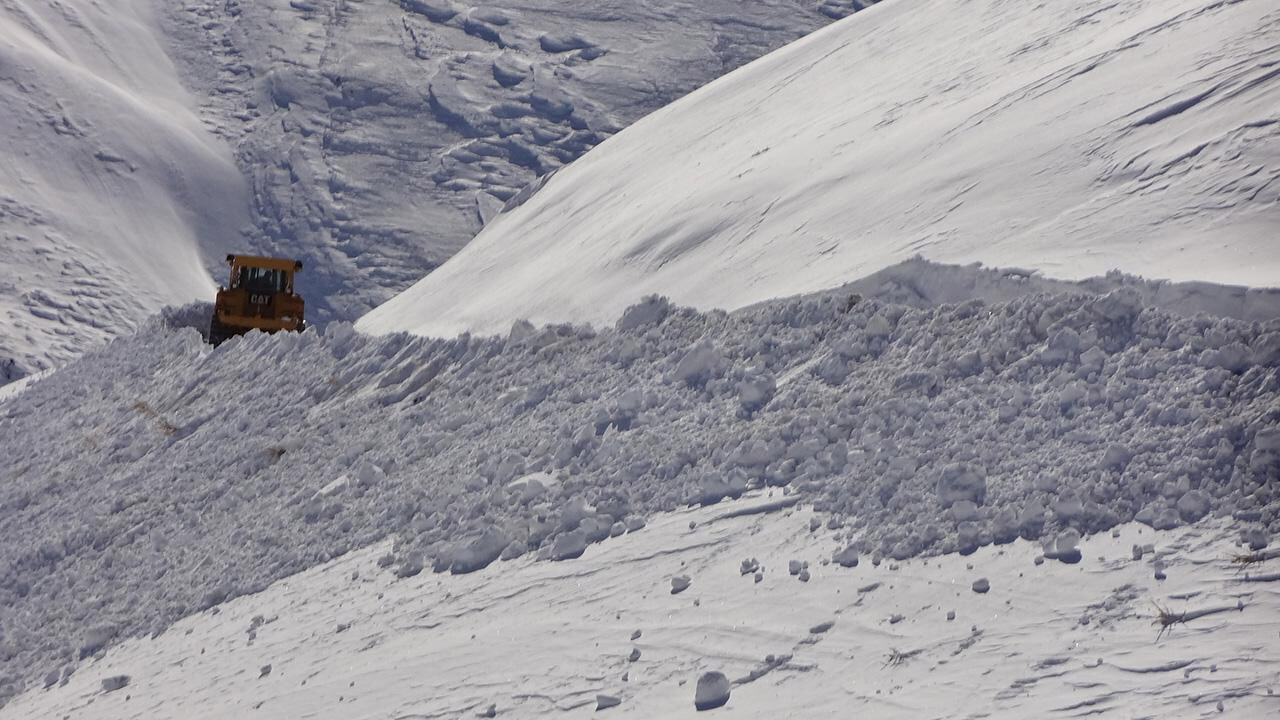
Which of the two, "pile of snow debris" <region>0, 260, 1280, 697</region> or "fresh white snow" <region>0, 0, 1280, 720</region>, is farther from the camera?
"pile of snow debris" <region>0, 260, 1280, 697</region>

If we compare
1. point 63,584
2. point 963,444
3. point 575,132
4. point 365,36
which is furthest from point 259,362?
point 365,36

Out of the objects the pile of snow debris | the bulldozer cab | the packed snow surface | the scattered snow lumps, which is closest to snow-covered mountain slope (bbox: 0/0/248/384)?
the packed snow surface

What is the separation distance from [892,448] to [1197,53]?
19.8 feet

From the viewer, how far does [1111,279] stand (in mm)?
8219

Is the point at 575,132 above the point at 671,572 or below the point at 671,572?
above

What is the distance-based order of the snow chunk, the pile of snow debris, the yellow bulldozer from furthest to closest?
the yellow bulldozer → the pile of snow debris → the snow chunk

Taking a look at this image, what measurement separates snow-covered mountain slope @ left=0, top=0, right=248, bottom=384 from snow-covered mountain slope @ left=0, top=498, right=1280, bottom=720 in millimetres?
27892

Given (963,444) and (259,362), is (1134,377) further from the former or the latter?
(259,362)

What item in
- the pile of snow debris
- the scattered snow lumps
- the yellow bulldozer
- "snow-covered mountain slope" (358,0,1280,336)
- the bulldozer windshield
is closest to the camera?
the pile of snow debris

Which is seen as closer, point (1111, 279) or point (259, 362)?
point (1111, 279)

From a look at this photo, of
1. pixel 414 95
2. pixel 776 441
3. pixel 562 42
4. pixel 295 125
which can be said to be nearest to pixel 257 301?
pixel 776 441

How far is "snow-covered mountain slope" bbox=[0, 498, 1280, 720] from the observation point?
19.1 ft

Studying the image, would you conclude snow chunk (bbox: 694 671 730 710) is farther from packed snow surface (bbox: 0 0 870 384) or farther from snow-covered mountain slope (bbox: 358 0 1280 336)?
packed snow surface (bbox: 0 0 870 384)

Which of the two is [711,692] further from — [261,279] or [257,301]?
[261,279]
